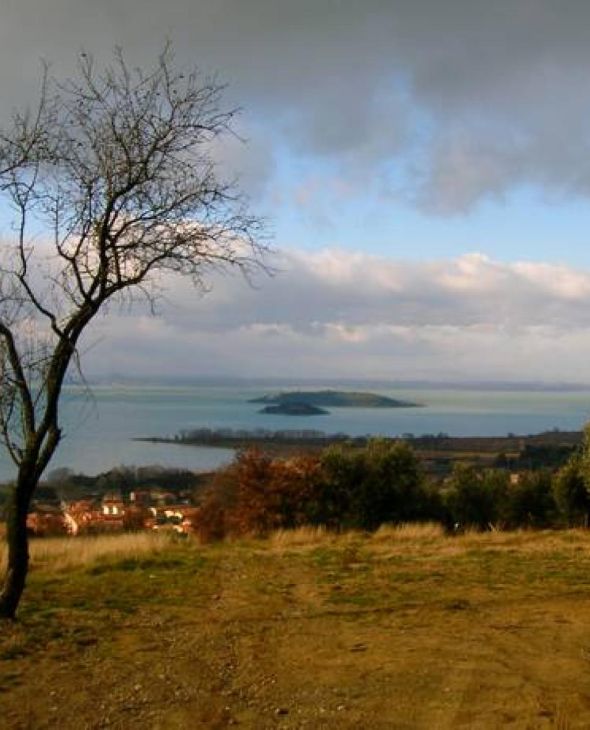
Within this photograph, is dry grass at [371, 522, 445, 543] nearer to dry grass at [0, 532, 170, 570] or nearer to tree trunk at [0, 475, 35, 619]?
dry grass at [0, 532, 170, 570]

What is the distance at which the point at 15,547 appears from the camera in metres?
8.20

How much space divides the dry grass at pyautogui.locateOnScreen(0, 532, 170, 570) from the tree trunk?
4.81 metres

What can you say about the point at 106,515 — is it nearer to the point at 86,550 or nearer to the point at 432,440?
the point at 86,550

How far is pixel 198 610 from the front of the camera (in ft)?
29.7

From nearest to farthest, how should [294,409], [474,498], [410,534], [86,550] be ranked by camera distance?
[86,550] < [410,534] < [474,498] < [294,409]

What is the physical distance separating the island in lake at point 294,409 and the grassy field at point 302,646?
6140cm

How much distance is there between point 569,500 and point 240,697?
70.4 feet

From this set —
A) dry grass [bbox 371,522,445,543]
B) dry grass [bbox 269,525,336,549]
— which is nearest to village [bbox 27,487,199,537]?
dry grass [bbox 269,525,336,549]

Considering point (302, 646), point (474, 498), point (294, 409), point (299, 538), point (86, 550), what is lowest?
point (474, 498)

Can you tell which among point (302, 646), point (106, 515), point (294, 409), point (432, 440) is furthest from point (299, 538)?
point (294, 409)

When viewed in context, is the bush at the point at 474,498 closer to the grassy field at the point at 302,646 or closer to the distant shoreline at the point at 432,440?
the distant shoreline at the point at 432,440

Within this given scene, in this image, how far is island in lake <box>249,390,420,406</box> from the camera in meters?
79.5

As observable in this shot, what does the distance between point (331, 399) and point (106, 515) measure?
60585 millimetres

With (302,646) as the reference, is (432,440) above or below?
below
